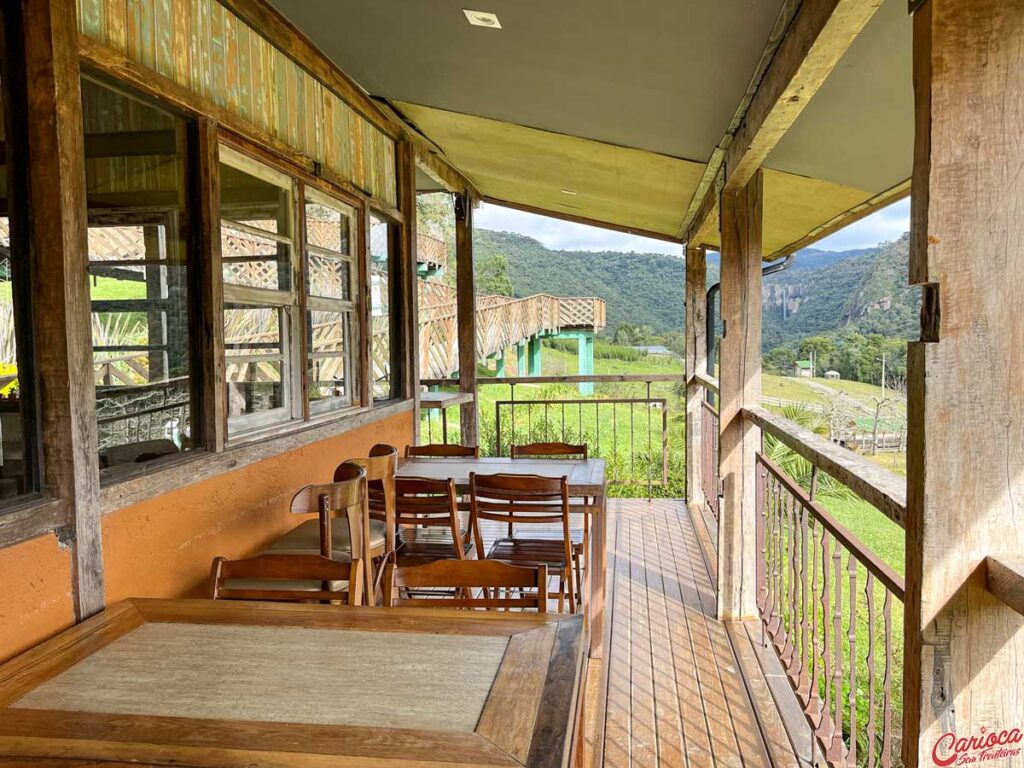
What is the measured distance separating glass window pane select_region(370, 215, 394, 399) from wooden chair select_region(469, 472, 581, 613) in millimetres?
1699

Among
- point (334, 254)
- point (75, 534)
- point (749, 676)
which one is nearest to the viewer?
point (75, 534)

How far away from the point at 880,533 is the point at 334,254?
10.1m

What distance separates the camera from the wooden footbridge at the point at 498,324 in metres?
8.63

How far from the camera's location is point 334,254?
409 cm

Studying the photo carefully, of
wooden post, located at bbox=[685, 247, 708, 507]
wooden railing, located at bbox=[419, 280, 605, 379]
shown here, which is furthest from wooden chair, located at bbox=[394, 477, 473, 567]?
wooden railing, located at bbox=[419, 280, 605, 379]

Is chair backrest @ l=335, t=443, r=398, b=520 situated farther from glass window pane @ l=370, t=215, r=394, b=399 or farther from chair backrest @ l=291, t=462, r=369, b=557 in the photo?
glass window pane @ l=370, t=215, r=394, b=399

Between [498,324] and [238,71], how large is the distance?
10.0 metres

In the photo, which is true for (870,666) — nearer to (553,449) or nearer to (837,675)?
(837,675)

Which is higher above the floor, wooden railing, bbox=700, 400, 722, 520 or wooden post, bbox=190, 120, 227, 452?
wooden post, bbox=190, 120, 227, 452

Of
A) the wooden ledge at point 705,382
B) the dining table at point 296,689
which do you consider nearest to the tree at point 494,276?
the wooden ledge at point 705,382

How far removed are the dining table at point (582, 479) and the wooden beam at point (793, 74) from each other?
5.07 feet

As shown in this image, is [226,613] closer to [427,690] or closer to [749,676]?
[427,690]

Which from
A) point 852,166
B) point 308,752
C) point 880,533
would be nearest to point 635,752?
point 308,752

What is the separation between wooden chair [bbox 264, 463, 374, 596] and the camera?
261cm
